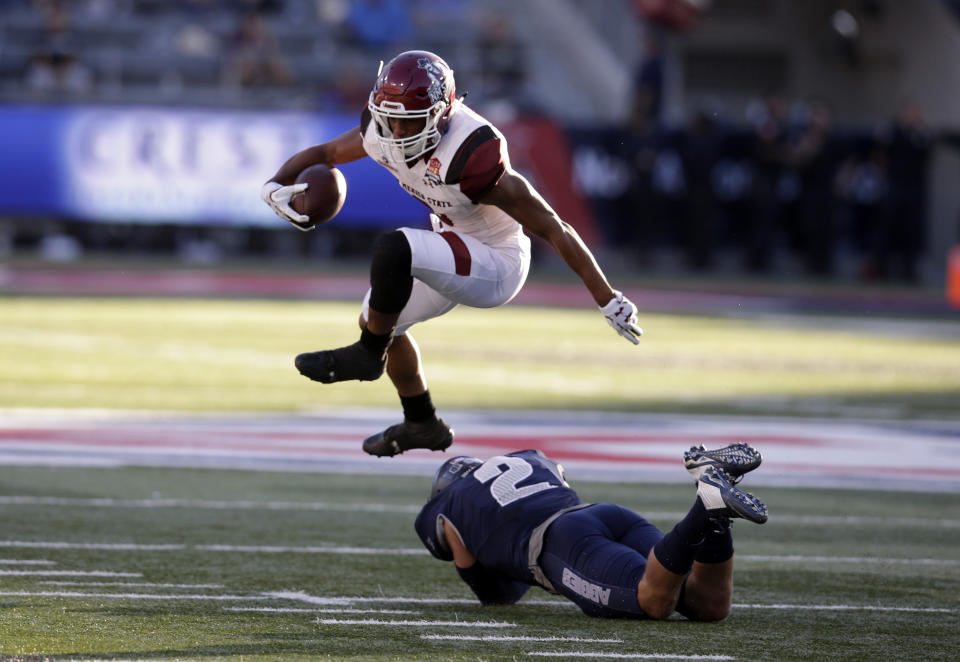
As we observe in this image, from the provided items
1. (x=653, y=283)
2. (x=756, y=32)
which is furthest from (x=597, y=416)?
(x=756, y=32)

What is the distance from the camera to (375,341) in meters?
6.01

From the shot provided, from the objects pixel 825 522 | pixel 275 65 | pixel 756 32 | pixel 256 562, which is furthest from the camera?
pixel 756 32

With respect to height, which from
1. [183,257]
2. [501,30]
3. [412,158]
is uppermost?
[501,30]

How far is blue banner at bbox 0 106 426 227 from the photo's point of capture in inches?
854

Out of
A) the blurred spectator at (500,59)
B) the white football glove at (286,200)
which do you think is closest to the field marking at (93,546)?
the white football glove at (286,200)

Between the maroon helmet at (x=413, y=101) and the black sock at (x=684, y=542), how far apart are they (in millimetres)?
1811

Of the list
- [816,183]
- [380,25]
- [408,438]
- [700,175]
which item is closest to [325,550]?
[408,438]

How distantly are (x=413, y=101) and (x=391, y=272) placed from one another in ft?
1.96

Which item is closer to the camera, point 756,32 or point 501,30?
point 501,30

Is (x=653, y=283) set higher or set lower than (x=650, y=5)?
lower

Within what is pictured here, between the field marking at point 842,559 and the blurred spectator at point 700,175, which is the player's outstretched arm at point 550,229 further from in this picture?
the blurred spectator at point 700,175

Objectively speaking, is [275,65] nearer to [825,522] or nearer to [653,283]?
A: [653,283]

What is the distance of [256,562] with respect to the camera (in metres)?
5.76

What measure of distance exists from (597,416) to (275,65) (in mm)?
14100
